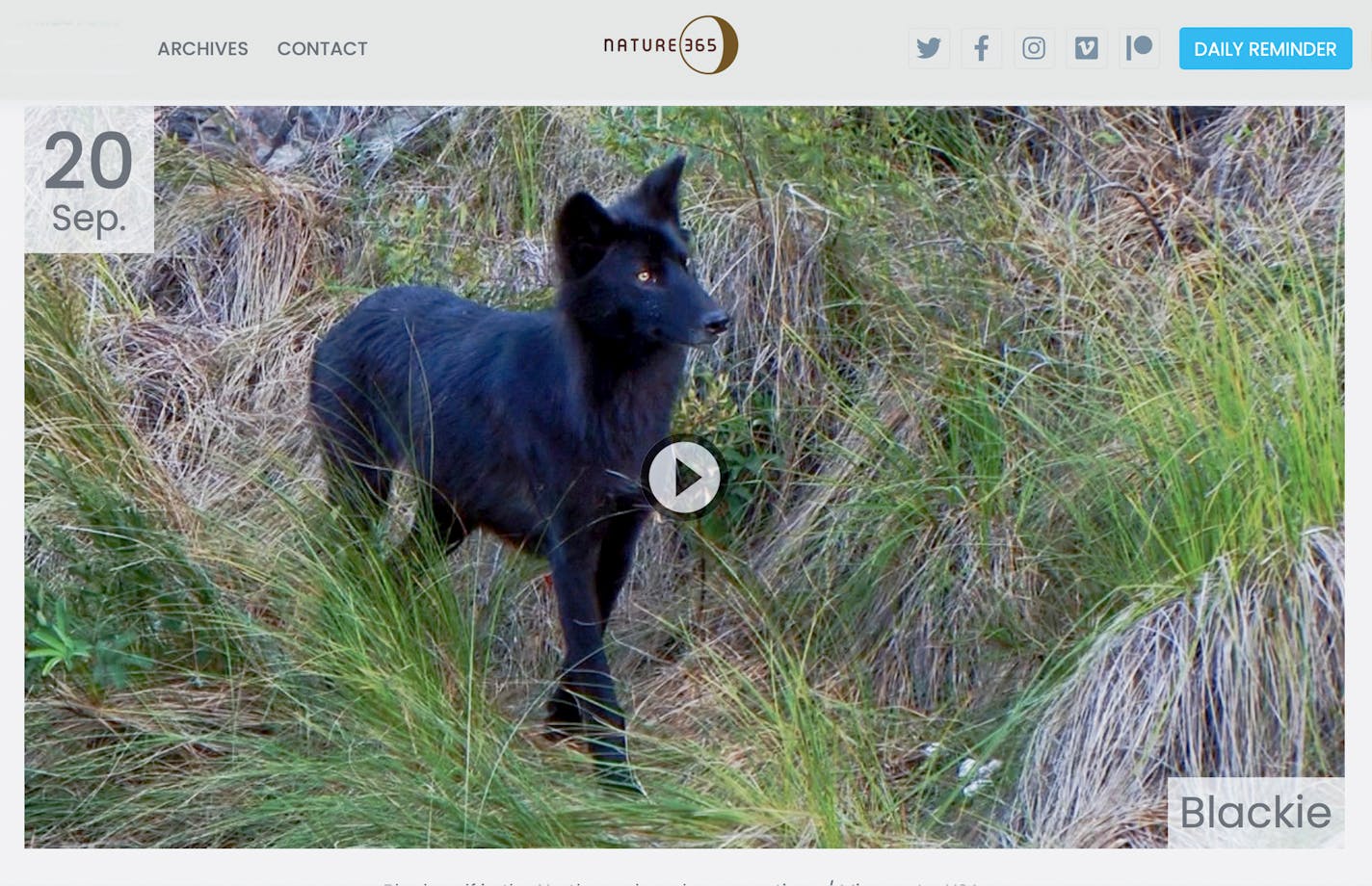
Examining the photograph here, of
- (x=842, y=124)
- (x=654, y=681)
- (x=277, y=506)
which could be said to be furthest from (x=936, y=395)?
(x=277, y=506)

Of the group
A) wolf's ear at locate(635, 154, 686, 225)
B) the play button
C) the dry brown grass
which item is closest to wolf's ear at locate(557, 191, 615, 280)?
wolf's ear at locate(635, 154, 686, 225)

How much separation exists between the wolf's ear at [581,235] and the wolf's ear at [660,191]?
131 mm

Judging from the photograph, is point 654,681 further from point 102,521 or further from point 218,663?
point 102,521

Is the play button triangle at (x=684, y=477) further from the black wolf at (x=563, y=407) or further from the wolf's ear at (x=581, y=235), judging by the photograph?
the wolf's ear at (x=581, y=235)
